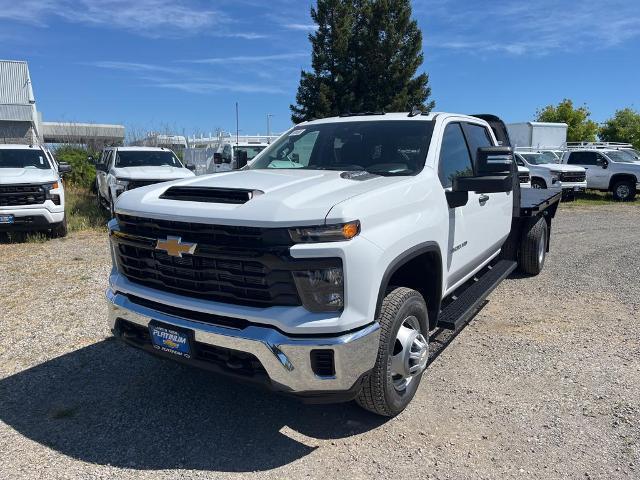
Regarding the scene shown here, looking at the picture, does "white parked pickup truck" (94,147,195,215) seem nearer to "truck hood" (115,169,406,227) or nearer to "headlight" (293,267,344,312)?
"truck hood" (115,169,406,227)

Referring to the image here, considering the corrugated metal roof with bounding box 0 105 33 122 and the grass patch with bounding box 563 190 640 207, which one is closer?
the grass patch with bounding box 563 190 640 207

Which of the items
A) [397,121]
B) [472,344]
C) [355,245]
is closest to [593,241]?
[472,344]

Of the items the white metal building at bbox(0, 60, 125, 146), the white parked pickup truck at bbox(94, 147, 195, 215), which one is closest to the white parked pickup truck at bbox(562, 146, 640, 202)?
the white parked pickup truck at bbox(94, 147, 195, 215)

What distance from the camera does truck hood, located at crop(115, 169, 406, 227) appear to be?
2.66m

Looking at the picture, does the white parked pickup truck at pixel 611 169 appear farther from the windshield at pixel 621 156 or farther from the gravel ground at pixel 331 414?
the gravel ground at pixel 331 414

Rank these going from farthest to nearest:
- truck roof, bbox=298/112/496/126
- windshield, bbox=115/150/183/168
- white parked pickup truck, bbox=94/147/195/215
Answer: windshield, bbox=115/150/183/168, white parked pickup truck, bbox=94/147/195/215, truck roof, bbox=298/112/496/126

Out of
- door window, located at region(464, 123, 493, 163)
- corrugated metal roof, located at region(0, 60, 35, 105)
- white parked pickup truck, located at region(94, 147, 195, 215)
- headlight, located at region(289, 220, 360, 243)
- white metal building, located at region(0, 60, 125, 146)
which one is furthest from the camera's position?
corrugated metal roof, located at region(0, 60, 35, 105)

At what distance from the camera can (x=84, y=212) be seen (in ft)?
44.8

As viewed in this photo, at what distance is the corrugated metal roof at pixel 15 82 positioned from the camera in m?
39.3

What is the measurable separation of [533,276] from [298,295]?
534 cm

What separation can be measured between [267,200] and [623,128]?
2323 inches

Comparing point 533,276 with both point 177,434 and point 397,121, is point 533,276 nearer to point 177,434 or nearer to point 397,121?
point 397,121

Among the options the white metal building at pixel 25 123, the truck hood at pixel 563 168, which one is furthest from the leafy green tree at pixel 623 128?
the white metal building at pixel 25 123

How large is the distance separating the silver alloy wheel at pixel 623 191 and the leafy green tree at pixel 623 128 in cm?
3641
